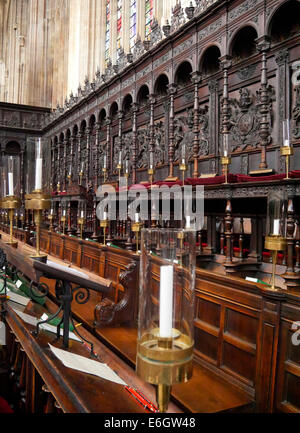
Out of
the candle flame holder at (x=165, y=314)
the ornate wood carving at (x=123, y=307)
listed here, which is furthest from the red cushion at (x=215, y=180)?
the candle flame holder at (x=165, y=314)

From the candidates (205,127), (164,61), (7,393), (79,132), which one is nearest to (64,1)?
(79,132)

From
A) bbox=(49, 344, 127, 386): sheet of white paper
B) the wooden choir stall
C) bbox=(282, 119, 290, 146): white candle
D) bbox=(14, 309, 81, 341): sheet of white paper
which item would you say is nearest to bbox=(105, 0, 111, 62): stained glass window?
the wooden choir stall

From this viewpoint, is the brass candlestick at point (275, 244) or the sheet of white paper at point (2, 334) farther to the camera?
the sheet of white paper at point (2, 334)

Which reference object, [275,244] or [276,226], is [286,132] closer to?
[276,226]

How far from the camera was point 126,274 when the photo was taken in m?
3.15

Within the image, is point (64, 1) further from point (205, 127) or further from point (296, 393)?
point (296, 393)

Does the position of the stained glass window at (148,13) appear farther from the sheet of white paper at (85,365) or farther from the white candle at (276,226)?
the sheet of white paper at (85,365)

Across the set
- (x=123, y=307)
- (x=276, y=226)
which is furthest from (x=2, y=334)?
(x=276, y=226)

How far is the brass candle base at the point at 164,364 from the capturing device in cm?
88

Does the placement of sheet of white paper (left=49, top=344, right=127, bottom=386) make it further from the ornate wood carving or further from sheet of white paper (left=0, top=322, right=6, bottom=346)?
the ornate wood carving

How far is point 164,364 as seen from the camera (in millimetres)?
885

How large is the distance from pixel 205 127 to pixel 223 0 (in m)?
2.27

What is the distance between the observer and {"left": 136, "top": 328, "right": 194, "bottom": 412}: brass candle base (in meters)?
0.88

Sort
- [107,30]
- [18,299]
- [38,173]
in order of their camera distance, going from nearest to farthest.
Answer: [38,173], [18,299], [107,30]
